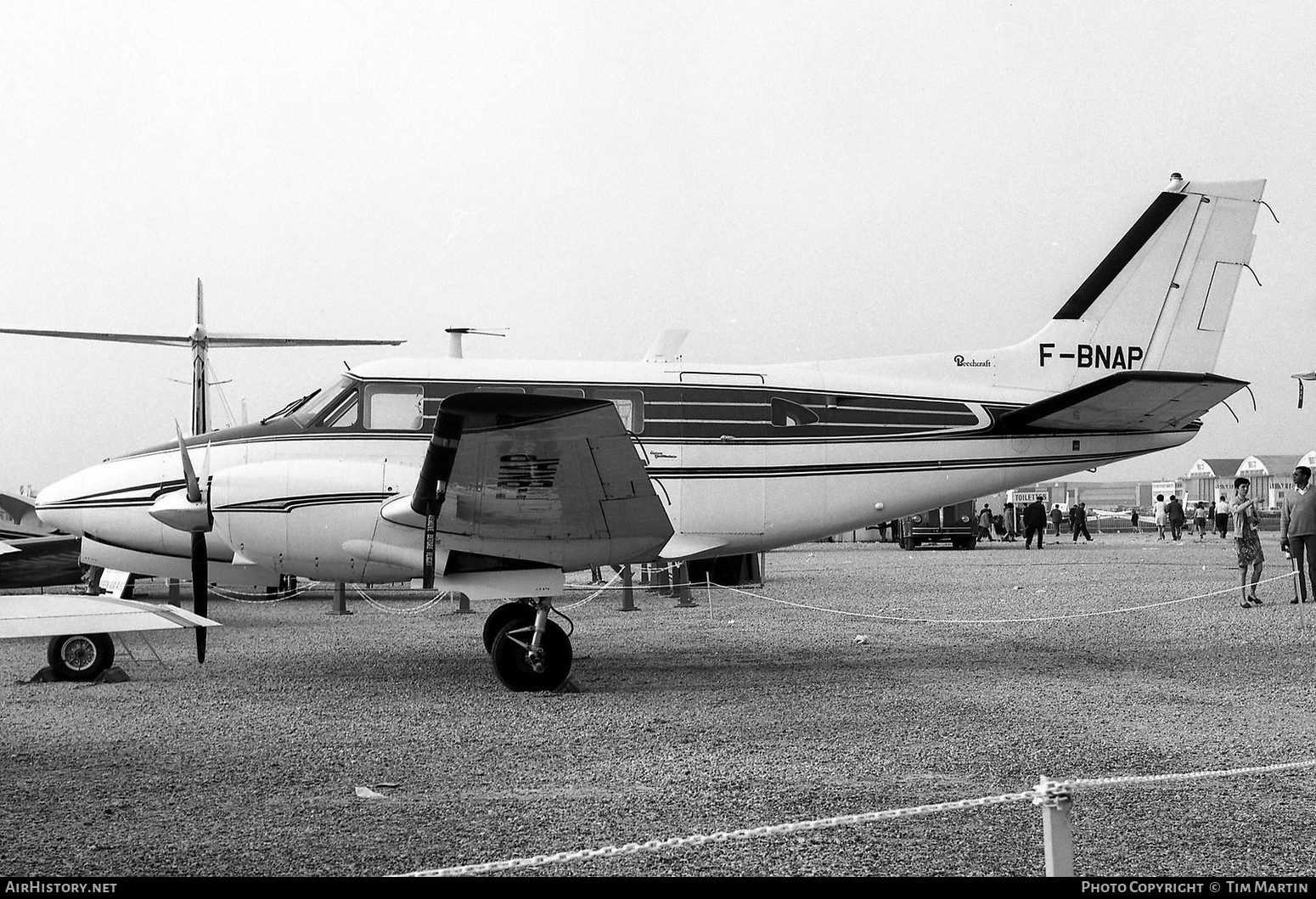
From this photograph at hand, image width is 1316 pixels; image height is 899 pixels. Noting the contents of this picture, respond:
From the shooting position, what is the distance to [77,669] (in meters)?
9.52

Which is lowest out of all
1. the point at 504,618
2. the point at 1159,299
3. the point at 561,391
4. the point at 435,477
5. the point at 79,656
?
the point at 79,656

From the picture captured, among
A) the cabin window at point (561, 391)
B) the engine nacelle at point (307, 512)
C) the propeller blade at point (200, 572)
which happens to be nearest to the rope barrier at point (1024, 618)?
the cabin window at point (561, 391)

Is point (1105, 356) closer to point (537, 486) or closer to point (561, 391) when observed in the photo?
point (561, 391)

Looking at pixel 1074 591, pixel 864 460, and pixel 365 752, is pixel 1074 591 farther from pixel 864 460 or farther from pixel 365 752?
pixel 365 752

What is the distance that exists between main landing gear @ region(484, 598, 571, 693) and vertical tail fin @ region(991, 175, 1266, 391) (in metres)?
5.41

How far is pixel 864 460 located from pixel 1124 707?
11.4ft

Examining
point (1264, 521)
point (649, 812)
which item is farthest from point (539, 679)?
point (1264, 521)

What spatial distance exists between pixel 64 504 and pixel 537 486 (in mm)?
4589

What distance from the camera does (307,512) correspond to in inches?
376

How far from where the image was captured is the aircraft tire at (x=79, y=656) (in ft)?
31.1

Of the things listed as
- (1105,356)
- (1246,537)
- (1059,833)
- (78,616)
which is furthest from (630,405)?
(1246,537)

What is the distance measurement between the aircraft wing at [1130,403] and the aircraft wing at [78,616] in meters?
7.93

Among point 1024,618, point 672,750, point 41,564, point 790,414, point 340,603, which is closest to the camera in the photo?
point 672,750

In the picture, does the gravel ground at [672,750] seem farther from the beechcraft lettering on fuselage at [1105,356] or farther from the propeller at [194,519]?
the beechcraft lettering on fuselage at [1105,356]
